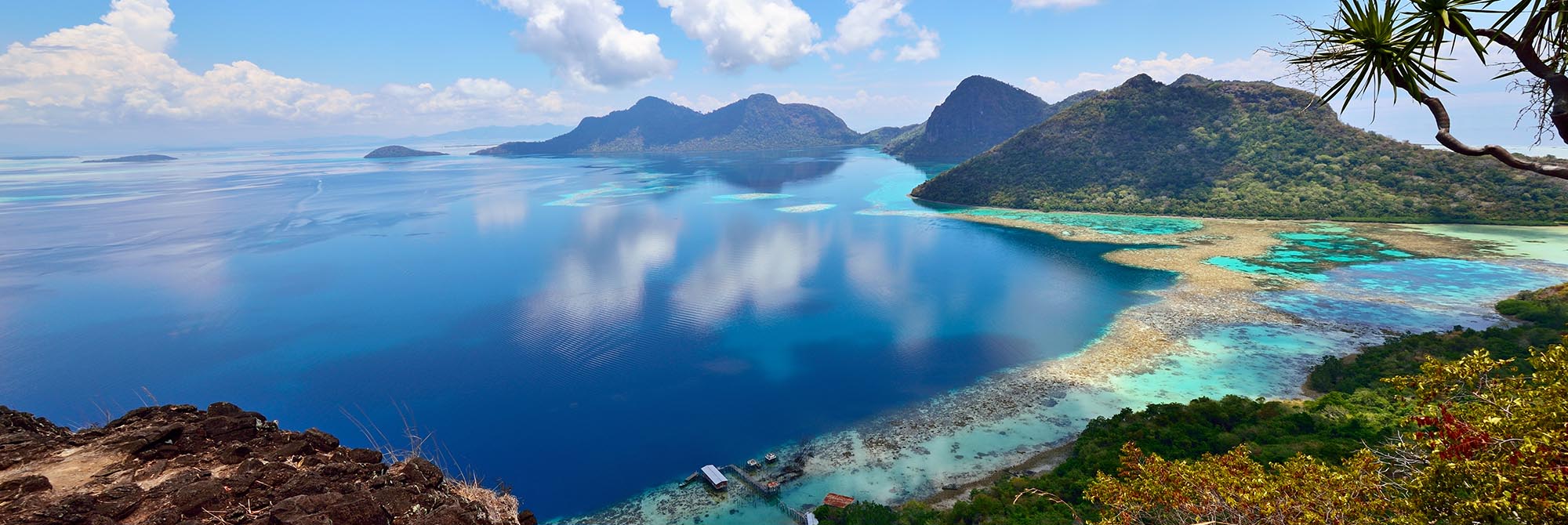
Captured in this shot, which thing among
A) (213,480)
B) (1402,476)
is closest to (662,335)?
(213,480)

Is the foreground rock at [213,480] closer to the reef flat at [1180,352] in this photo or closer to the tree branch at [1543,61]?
the tree branch at [1543,61]

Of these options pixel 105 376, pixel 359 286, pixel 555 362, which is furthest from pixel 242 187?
pixel 555 362

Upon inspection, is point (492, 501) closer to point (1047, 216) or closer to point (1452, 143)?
point (1452, 143)

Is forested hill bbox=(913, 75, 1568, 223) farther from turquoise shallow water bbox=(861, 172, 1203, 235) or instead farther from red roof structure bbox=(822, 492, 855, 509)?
red roof structure bbox=(822, 492, 855, 509)

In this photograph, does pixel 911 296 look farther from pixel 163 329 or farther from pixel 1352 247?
pixel 163 329

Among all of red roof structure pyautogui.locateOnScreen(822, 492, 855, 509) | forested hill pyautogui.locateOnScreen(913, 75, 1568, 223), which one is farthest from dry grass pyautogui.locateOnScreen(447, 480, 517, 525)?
forested hill pyautogui.locateOnScreen(913, 75, 1568, 223)

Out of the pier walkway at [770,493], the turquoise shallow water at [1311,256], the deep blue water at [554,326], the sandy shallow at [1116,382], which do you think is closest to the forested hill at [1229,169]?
the turquoise shallow water at [1311,256]

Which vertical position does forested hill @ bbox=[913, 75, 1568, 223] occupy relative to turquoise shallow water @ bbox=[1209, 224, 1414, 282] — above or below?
above
